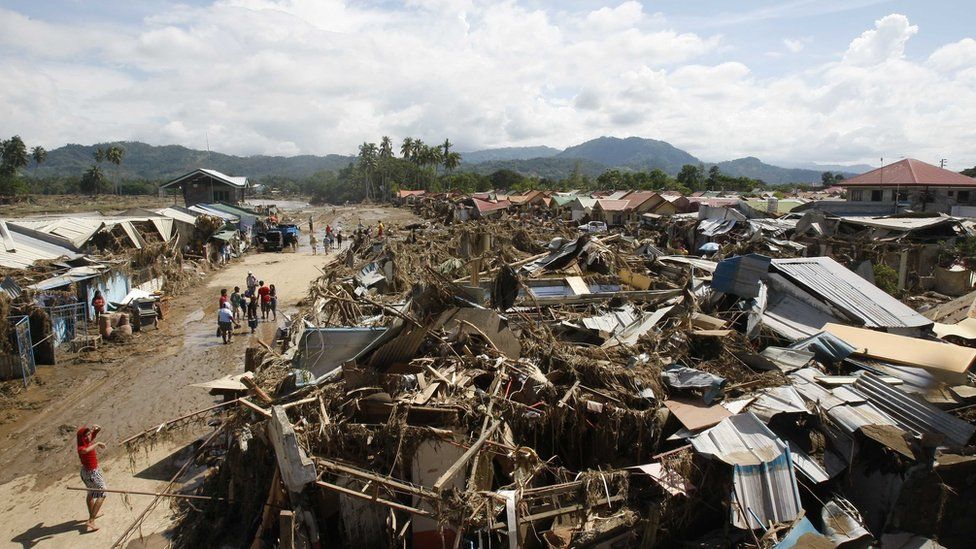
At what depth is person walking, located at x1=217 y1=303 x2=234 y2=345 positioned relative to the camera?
14781 mm

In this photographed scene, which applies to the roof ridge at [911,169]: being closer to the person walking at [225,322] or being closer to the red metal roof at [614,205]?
the red metal roof at [614,205]

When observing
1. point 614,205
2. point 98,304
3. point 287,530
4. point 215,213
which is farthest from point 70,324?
point 614,205

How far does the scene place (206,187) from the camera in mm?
41094

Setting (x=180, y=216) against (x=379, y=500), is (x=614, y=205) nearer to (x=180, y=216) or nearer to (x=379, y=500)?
(x=180, y=216)

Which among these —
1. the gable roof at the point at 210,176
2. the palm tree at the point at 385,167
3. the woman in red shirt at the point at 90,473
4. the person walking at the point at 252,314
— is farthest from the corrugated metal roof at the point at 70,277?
the palm tree at the point at 385,167

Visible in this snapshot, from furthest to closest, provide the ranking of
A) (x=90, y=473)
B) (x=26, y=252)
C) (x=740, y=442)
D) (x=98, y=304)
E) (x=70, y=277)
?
(x=26, y=252) < (x=98, y=304) < (x=70, y=277) < (x=90, y=473) < (x=740, y=442)

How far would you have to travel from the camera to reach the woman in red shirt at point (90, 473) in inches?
282

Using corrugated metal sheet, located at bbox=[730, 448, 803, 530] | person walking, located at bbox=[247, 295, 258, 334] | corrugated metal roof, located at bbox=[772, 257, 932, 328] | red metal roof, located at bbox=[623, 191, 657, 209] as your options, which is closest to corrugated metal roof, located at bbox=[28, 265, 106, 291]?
person walking, located at bbox=[247, 295, 258, 334]

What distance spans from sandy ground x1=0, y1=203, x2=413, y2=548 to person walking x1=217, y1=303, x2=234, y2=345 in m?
0.28

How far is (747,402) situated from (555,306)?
4.83 metres

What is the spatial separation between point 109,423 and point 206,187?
3537cm

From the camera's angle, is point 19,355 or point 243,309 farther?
point 243,309

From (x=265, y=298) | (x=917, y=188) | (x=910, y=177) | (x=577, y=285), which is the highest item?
(x=910, y=177)

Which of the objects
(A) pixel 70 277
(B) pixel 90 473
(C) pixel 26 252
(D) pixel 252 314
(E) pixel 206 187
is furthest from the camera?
(E) pixel 206 187
